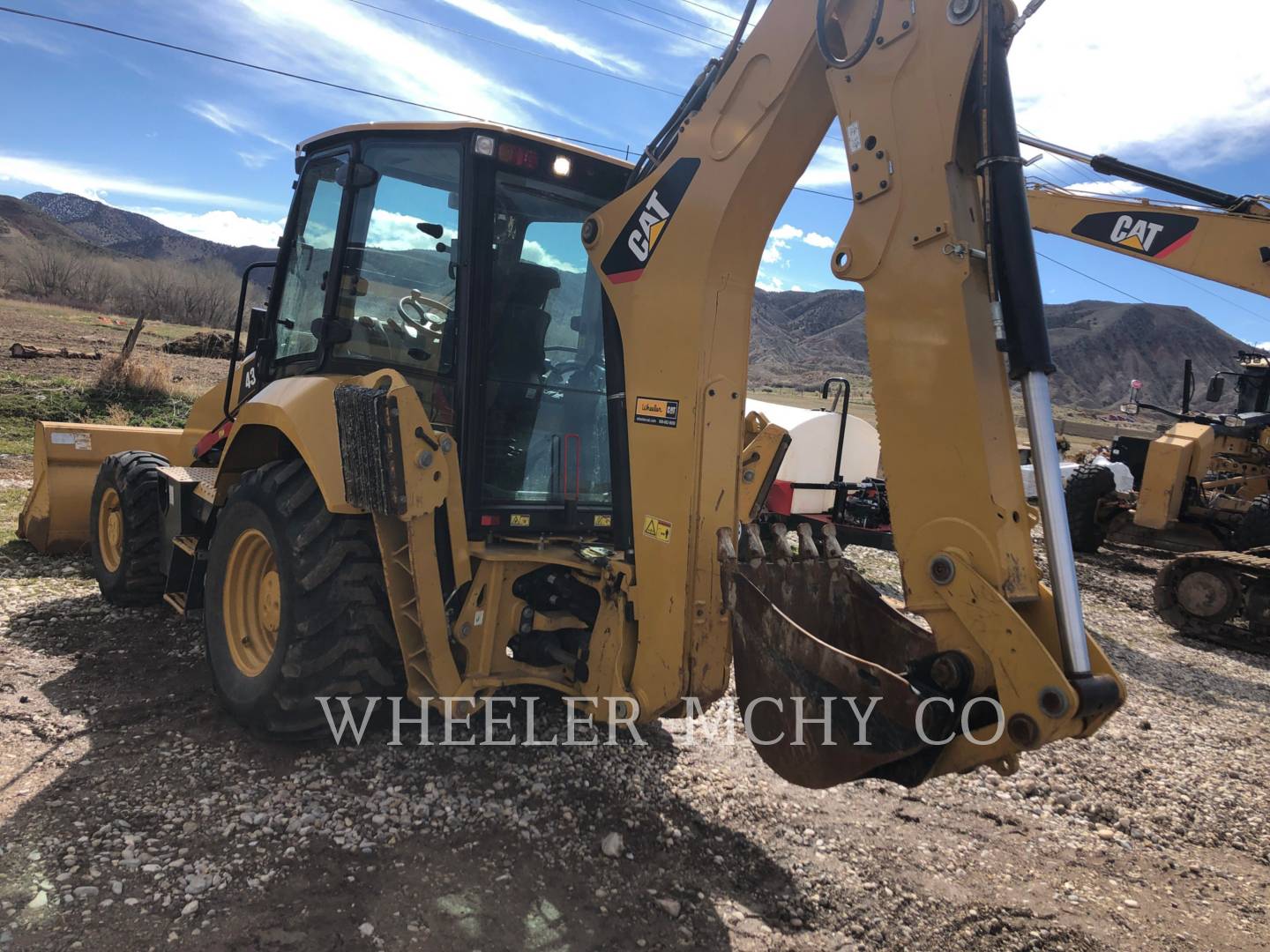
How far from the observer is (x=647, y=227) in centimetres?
323

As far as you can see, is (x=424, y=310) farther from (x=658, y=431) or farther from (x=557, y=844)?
(x=557, y=844)

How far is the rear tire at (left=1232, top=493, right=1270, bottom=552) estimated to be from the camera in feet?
30.2

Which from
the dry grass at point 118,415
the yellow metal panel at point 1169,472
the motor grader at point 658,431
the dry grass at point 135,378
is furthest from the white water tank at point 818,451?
the dry grass at point 135,378

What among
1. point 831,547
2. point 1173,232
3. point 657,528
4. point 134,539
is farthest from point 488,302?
point 1173,232

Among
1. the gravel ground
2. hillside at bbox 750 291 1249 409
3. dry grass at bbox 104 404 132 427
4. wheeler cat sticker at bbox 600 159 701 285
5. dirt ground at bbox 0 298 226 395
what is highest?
hillside at bbox 750 291 1249 409

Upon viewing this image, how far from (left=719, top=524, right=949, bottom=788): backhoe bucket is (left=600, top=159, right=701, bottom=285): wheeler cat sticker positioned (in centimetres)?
113

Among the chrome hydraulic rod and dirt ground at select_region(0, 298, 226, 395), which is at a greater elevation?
dirt ground at select_region(0, 298, 226, 395)

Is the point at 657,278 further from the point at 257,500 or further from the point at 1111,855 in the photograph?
the point at 1111,855

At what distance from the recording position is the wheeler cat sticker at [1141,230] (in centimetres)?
801

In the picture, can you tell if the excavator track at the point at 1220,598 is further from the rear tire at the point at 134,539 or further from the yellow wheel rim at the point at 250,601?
the rear tire at the point at 134,539

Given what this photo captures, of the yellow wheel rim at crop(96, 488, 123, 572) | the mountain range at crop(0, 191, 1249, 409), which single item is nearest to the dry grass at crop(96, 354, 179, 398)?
the yellow wheel rim at crop(96, 488, 123, 572)

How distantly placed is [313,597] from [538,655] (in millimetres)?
980

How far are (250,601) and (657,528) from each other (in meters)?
2.27

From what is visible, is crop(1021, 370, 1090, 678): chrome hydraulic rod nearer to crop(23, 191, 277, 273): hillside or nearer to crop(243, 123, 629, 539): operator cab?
crop(243, 123, 629, 539): operator cab
